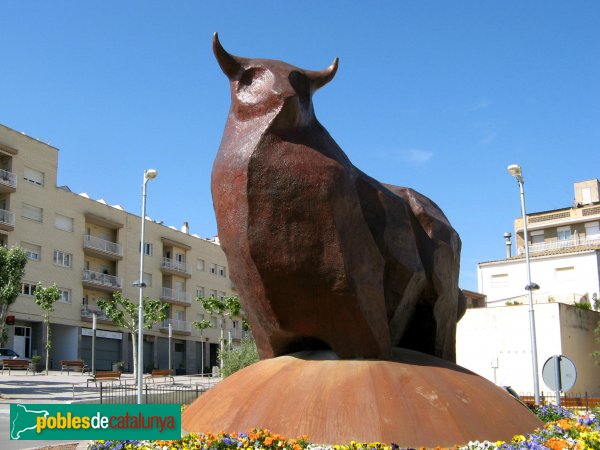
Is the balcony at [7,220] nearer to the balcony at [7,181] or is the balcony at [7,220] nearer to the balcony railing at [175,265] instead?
the balcony at [7,181]

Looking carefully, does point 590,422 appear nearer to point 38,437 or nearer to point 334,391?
point 334,391

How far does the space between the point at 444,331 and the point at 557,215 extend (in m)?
48.6

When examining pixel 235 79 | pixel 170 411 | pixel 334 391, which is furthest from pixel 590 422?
pixel 235 79

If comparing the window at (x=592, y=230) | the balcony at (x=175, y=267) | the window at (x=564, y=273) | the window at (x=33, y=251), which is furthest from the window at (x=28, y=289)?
the window at (x=592, y=230)

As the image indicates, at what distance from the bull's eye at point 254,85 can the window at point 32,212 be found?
1535 inches

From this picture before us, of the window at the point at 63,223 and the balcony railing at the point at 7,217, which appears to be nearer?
the balcony railing at the point at 7,217

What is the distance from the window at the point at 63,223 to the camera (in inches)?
1844

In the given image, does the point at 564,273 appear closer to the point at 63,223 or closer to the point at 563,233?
the point at 563,233

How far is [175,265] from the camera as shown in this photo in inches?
2307

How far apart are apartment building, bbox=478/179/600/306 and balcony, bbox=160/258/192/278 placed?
24509 millimetres

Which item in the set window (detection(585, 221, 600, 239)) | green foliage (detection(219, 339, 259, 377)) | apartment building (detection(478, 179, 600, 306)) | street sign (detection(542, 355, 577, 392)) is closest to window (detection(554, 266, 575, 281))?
apartment building (detection(478, 179, 600, 306))

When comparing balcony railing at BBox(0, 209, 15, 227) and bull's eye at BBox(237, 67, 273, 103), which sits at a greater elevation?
balcony railing at BBox(0, 209, 15, 227)

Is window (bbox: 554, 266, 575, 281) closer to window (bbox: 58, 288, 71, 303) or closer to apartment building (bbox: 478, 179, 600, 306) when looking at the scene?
apartment building (bbox: 478, 179, 600, 306)

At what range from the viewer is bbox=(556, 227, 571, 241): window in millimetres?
54281
